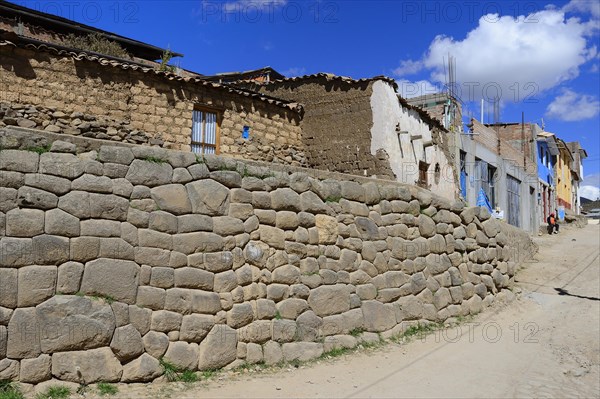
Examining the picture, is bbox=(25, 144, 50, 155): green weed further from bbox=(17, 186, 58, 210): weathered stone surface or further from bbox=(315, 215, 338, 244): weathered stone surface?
bbox=(315, 215, 338, 244): weathered stone surface

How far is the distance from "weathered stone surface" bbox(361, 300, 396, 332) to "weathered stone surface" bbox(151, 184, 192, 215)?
10.4 ft

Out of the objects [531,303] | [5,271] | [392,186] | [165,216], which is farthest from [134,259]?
[531,303]

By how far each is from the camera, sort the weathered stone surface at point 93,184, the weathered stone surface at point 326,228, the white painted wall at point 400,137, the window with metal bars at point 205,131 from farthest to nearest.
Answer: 1. the white painted wall at point 400,137
2. the window with metal bars at point 205,131
3. the weathered stone surface at point 326,228
4. the weathered stone surface at point 93,184

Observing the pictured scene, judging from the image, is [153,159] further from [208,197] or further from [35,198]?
[35,198]

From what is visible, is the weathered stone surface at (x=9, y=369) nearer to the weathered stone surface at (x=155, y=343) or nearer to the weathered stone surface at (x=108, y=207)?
the weathered stone surface at (x=155, y=343)

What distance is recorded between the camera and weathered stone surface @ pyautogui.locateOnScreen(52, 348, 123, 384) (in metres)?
4.55

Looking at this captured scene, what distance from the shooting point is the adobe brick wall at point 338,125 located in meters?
11.5

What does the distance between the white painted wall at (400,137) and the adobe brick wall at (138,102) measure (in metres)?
2.16

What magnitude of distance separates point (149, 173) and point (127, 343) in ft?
6.01

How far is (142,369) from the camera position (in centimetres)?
499

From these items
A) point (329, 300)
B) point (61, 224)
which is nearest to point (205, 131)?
point (329, 300)

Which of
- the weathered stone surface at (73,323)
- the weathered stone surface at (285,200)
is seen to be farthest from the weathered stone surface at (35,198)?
the weathered stone surface at (285,200)

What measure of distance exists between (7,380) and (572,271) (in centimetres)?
1352

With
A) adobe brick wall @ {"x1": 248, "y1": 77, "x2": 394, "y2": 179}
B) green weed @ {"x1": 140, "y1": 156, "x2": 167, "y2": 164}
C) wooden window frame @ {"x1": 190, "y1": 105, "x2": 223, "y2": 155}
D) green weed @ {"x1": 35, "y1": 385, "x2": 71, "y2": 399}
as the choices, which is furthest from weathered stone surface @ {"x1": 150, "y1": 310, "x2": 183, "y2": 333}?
adobe brick wall @ {"x1": 248, "y1": 77, "x2": 394, "y2": 179}
